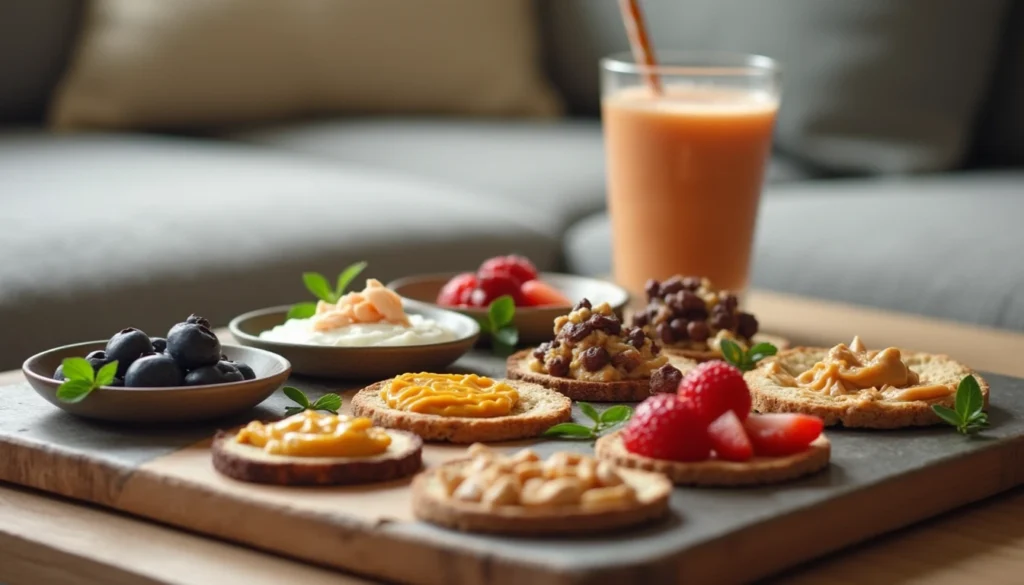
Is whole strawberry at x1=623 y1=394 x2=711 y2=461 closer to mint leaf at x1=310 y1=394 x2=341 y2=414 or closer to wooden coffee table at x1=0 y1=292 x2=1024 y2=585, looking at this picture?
wooden coffee table at x1=0 y1=292 x2=1024 y2=585

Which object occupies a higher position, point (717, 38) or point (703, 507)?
point (717, 38)

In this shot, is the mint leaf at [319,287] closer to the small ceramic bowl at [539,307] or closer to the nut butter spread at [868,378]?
the small ceramic bowl at [539,307]

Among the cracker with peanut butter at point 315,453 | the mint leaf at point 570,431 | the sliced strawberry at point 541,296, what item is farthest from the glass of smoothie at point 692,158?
the cracker with peanut butter at point 315,453

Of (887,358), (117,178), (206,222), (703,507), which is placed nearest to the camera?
(703,507)

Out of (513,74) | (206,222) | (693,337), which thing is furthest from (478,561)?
(513,74)

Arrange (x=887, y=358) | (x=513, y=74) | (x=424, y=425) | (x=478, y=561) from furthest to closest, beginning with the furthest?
(x=513, y=74)
(x=887, y=358)
(x=424, y=425)
(x=478, y=561)

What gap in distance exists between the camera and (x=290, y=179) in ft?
8.40

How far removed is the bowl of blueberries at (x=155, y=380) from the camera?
1171 mm

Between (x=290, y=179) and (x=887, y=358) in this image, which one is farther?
(x=290, y=179)

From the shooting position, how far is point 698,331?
1.55 meters

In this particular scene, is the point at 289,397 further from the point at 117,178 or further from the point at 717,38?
the point at 717,38

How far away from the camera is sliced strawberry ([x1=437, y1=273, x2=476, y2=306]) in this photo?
66.1 inches

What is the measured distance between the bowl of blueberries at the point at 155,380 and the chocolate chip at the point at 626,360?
317mm

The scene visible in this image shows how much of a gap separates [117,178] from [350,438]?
4.94 ft
